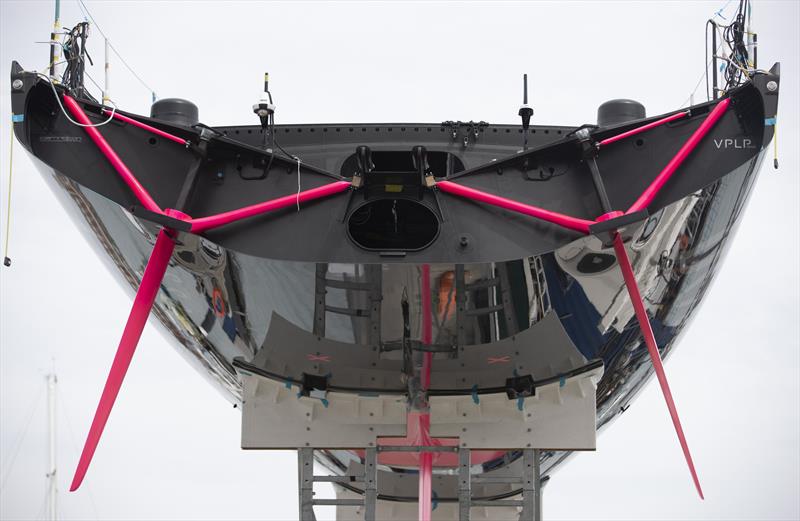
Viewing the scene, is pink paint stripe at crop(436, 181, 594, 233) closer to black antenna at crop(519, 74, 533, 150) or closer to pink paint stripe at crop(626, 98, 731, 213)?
pink paint stripe at crop(626, 98, 731, 213)

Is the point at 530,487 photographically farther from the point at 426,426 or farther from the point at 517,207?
the point at 517,207

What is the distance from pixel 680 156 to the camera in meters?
6.06

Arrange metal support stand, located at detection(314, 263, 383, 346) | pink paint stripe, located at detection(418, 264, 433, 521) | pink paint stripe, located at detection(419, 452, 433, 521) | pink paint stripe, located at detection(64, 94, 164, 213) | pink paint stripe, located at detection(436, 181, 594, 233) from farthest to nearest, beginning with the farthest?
pink paint stripe, located at detection(419, 452, 433, 521), pink paint stripe, located at detection(418, 264, 433, 521), metal support stand, located at detection(314, 263, 383, 346), pink paint stripe, located at detection(64, 94, 164, 213), pink paint stripe, located at detection(436, 181, 594, 233)

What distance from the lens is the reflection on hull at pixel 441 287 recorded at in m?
6.17

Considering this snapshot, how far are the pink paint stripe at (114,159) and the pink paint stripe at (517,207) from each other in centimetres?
166

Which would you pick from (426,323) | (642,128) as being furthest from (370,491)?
(642,128)

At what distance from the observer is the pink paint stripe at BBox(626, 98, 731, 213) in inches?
235

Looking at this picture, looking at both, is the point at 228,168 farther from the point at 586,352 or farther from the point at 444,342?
the point at 586,352

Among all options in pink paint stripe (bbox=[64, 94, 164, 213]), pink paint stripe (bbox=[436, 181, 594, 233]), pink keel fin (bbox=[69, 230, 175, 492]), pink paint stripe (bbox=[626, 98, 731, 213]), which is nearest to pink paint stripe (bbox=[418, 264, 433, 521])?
pink paint stripe (bbox=[436, 181, 594, 233])

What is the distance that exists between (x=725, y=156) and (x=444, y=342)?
202 cm

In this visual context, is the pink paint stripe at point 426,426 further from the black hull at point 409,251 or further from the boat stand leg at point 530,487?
the boat stand leg at point 530,487

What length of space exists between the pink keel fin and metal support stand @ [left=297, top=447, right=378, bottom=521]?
152 centimetres

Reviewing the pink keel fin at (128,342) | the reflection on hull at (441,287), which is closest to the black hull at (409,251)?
the reflection on hull at (441,287)

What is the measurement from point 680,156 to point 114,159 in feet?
10.6
